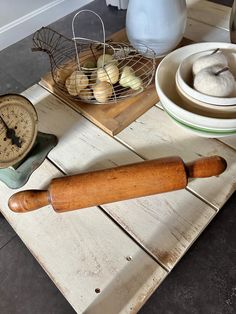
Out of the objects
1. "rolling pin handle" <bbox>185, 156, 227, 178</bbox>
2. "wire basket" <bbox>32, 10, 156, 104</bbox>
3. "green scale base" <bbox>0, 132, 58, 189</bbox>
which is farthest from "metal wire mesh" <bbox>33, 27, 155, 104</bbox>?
"rolling pin handle" <bbox>185, 156, 227, 178</bbox>

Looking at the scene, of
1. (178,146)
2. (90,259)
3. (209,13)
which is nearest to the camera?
(90,259)

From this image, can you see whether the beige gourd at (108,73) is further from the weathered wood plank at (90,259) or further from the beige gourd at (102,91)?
the weathered wood plank at (90,259)

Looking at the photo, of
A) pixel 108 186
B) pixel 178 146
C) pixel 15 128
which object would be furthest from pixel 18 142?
pixel 178 146

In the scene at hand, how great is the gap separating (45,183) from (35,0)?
4.61 feet

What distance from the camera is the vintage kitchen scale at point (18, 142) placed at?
424 millimetres

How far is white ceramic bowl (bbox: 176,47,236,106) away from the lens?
1.45 ft

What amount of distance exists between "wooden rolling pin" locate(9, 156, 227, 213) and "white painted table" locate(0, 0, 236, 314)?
32mm

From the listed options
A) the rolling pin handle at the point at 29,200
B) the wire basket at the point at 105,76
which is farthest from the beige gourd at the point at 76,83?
the rolling pin handle at the point at 29,200

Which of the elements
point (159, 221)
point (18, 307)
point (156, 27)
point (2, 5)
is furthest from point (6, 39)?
point (159, 221)

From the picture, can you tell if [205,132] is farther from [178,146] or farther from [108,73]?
[108,73]

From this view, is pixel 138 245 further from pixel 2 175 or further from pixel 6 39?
pixel 6 39

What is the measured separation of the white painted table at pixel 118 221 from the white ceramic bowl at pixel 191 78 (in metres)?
0.08

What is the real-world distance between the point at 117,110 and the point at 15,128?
0.62 ft

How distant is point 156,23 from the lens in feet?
1.87
